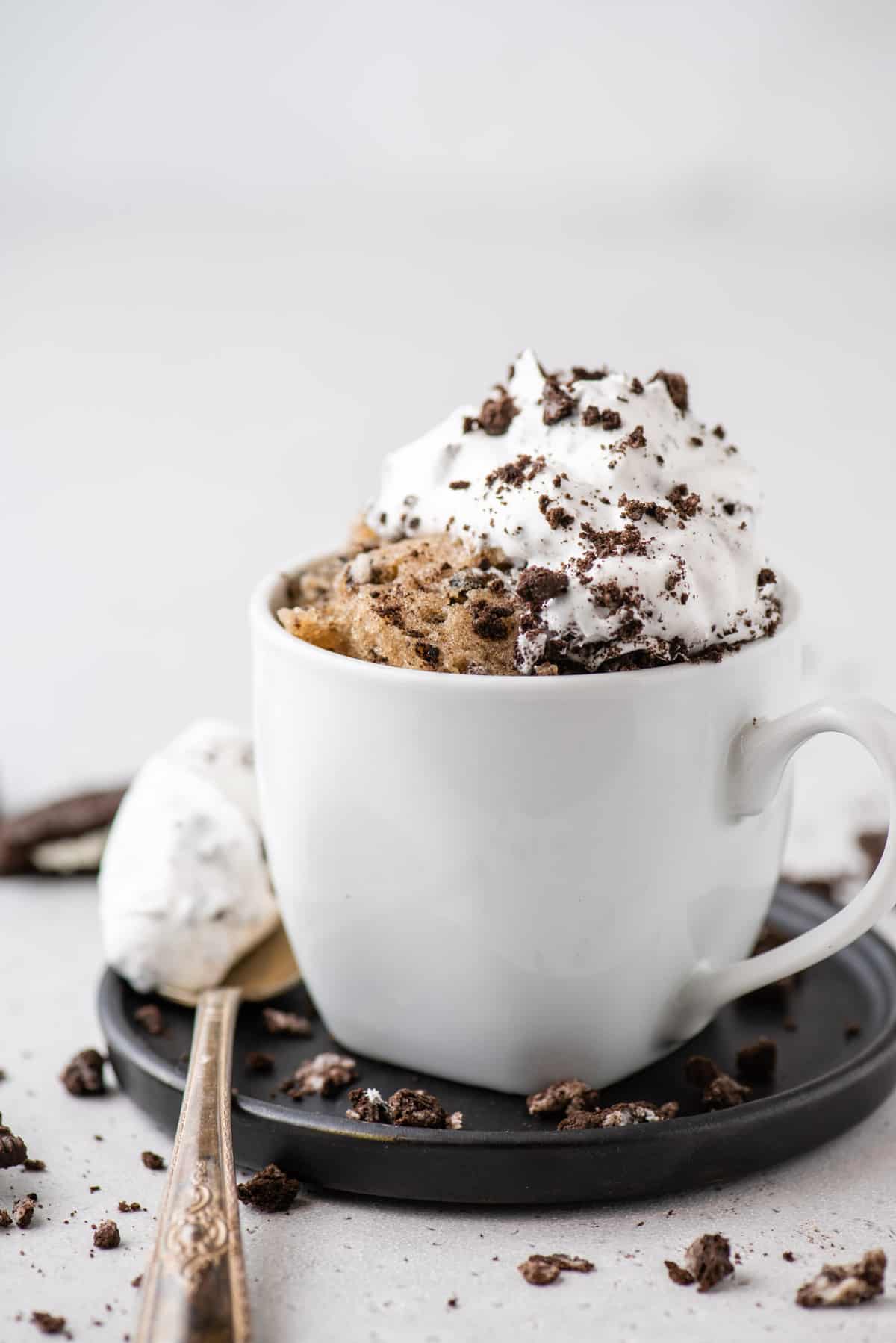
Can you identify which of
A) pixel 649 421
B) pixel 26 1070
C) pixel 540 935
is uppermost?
pixel 649 421

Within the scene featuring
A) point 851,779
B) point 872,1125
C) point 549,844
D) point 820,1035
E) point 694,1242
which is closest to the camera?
point 694,1242

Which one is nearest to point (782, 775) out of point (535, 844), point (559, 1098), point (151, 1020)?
point (535, 844)

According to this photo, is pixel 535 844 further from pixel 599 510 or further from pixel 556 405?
pixel 556 405

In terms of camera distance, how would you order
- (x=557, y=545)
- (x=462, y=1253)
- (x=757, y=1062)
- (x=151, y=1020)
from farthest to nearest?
(x=151, y=1020) < (x=757, y=1062) < (x=557, y=545) < (x=462, y=1253)

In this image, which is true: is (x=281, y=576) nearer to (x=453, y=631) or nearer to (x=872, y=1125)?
(x=453, y=631)

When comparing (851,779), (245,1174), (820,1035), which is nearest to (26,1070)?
(245,1174)

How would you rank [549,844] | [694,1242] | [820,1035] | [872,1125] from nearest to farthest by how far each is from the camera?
[694,1242], [549,844], [872,1125], [820,1035]

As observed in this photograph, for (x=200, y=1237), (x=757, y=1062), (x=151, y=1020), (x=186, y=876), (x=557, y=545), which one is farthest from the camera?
(x=186, y=876)
